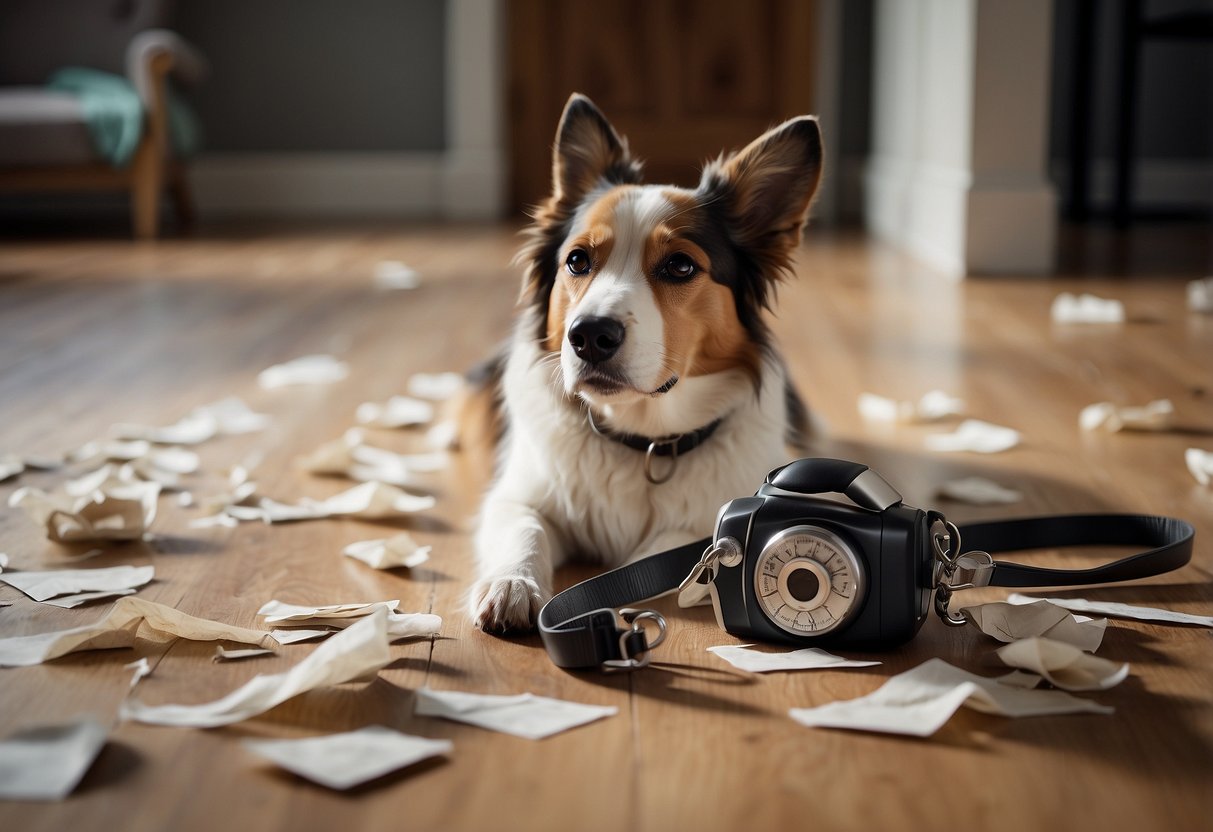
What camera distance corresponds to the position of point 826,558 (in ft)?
4.63

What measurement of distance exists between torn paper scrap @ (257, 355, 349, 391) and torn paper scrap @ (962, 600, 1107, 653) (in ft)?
7.08

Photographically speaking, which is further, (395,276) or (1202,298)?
(395,276)

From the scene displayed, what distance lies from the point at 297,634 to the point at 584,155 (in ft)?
2.97

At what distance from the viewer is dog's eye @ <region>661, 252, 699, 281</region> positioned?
1.77 m

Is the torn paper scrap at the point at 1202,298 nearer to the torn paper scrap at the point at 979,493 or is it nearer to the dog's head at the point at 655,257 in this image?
the torn paper scrap at the point at 979,493

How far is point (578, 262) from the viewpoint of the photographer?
181 cm

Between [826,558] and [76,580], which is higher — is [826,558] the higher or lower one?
the higher one

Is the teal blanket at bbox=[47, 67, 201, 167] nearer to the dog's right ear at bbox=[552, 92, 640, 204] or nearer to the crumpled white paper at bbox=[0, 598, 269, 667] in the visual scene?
the dog's right ear at bbox=[552, 92, 640, 204]

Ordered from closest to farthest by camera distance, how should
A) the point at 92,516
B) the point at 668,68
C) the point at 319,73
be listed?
the point at 92,516 → the point at 668,68 → the point at 319,73

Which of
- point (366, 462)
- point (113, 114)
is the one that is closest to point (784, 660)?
point (366, 462)

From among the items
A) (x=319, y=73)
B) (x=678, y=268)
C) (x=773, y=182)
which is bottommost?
(x=678, y=268)

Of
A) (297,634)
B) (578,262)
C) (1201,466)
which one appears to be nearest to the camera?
(297,634)

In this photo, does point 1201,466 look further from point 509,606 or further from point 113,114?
point 113,114

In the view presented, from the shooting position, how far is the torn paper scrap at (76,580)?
67.5 inches
